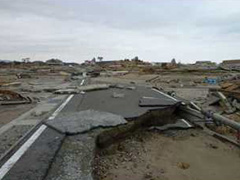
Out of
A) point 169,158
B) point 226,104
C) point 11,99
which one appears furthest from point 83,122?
point 11,99

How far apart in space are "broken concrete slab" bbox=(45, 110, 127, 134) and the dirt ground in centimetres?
53

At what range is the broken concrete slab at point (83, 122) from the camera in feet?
21.1

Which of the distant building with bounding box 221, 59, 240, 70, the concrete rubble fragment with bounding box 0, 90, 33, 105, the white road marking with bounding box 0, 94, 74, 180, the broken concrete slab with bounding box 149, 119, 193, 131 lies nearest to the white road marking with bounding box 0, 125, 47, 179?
the white road marking with bounding box 0, 94, 74, 180

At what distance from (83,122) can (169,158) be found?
79.4 inches

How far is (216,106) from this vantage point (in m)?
12.7

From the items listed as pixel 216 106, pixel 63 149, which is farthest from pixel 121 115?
pixel 216 106

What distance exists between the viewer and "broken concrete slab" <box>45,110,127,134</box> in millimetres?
6418

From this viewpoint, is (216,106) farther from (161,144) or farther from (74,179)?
(74,179)

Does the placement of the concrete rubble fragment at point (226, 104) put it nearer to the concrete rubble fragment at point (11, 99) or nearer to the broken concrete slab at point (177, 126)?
the broken concrete slab at point (177, 126)

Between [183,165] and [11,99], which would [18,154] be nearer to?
[183,165]

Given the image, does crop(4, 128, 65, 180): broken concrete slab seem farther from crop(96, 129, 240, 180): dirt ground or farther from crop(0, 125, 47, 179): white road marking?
crop(96, 129, 240, 180): dirt ground

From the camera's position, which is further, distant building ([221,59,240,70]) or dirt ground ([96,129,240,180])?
distant building ([221,59,240,70])

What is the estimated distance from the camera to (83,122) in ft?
22.9

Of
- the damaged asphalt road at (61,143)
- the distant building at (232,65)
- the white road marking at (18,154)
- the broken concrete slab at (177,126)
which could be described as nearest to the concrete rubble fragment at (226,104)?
the broken concrete slab at (177,126)
